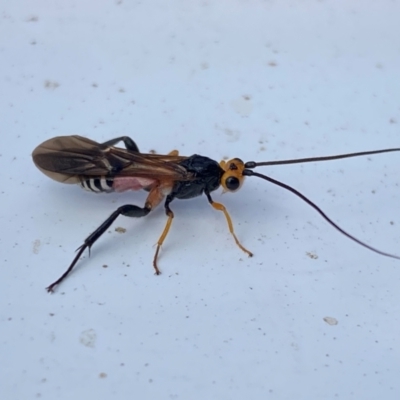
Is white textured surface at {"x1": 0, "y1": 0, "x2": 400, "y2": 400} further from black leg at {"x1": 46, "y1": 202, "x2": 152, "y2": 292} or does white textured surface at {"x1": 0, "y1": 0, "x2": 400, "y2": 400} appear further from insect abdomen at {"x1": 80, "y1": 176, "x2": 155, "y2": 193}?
insect abdomen at {"x1": 80, "y1": 176, "x2": 155, "y2": 193}

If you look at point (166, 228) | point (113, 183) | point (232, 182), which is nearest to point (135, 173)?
point (113, 183)

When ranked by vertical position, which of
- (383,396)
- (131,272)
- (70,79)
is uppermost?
(70,79)

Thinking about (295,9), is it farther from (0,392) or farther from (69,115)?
(0,392)

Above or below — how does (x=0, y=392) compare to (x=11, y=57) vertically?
below

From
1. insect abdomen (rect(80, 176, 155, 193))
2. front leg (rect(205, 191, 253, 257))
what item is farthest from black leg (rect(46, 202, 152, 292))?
front leg (rect(205, 191, 253, 257))

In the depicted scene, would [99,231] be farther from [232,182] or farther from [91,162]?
[232,182]

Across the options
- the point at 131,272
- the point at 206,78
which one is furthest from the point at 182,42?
the point at 131,272

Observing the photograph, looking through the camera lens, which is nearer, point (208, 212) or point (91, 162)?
point (91, 162)
